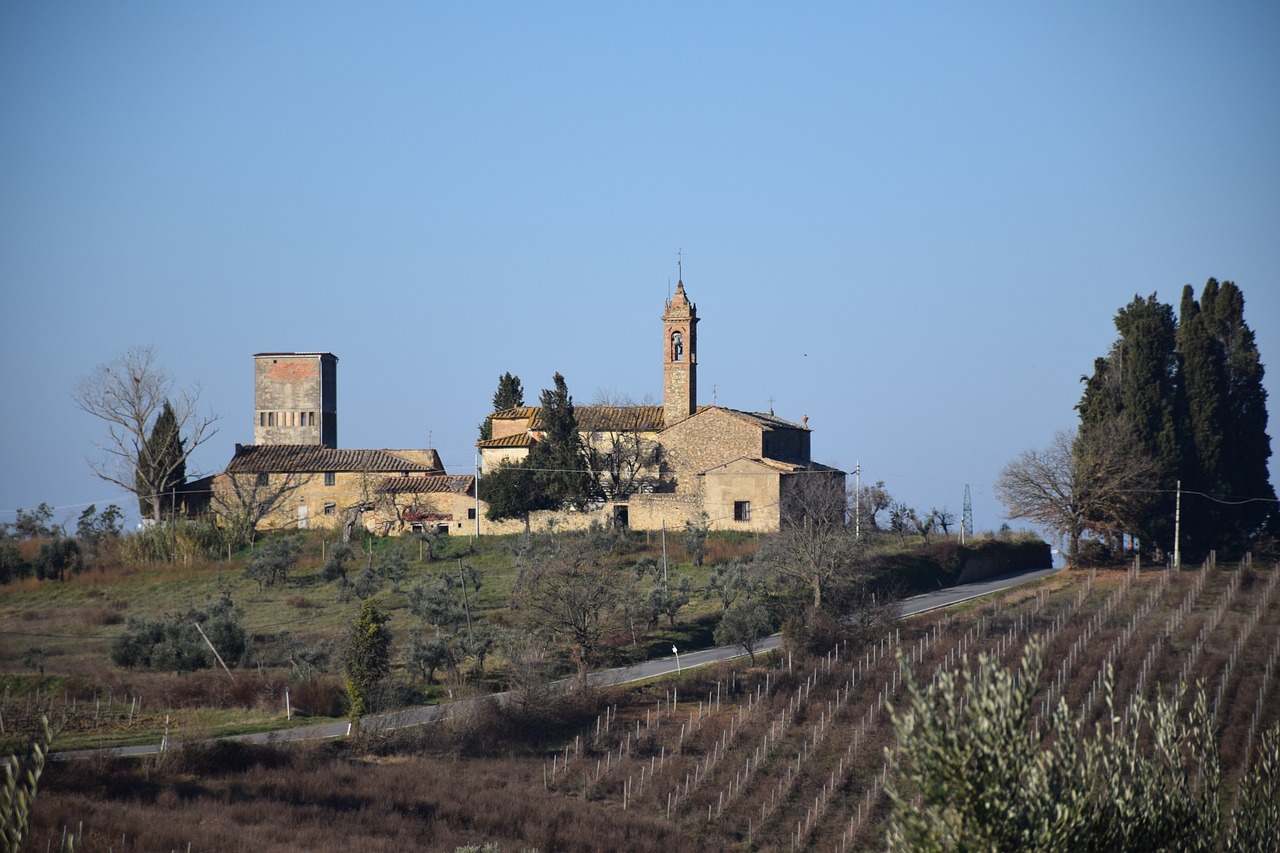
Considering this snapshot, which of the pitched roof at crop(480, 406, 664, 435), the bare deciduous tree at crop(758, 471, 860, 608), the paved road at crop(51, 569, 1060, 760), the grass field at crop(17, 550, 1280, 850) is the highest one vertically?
the pitched roof at crop(480, 406, 664, 435)

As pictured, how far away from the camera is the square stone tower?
6072cm

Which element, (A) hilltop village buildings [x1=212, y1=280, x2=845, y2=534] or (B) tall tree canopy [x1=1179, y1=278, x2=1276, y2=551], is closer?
(B) tall tree canopy [x1=1179, y1=278, x2=1276, y2=551]

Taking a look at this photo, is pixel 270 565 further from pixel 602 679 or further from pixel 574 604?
pixel 602 679

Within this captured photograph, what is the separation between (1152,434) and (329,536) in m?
29.8

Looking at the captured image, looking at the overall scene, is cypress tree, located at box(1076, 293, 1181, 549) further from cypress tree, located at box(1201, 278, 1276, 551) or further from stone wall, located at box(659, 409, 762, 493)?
stone wall, located at box(659, 409, 762, 493)

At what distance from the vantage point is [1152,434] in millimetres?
43094

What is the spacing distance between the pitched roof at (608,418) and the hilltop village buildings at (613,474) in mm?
51

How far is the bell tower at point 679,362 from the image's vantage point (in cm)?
4953

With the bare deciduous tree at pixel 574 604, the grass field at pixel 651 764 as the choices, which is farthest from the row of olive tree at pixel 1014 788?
the bare deciduous tree at pixel 574 604

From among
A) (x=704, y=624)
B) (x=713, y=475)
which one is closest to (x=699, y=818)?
(x=704, y=624)

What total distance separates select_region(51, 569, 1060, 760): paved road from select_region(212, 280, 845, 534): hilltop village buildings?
6925 millimetres

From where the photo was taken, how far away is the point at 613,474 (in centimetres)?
4762

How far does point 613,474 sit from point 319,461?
12374 mm

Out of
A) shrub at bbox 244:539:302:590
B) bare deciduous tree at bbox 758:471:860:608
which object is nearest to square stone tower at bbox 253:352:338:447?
shrub at bbox 244:539:302:590
